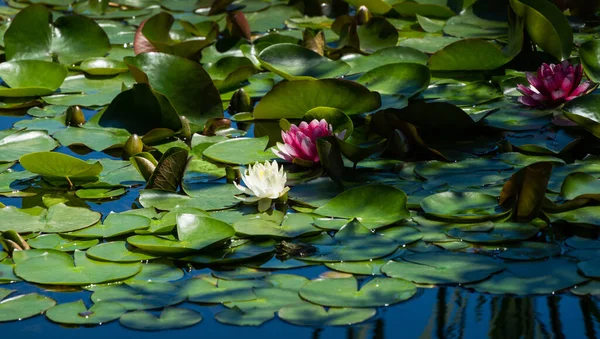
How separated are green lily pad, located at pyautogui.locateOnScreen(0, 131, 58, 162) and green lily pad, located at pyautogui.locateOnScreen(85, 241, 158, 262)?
2.94 feet

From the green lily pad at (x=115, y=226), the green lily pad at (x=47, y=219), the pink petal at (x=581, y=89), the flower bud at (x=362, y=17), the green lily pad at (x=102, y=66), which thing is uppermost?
Answer: the pink petal at (x=581, y=89)

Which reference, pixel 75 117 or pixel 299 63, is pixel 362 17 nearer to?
pixel 299 63

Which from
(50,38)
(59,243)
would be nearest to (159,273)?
(59,243)

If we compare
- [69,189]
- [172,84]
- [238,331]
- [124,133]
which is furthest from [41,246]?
[172,84]

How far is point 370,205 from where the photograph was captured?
2.43 metres

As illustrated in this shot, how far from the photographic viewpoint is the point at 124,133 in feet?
10.5

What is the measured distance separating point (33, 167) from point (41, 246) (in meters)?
0.52

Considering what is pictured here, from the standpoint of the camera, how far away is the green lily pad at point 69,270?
2059 mm

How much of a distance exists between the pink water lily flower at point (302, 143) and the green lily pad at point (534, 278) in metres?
0.88

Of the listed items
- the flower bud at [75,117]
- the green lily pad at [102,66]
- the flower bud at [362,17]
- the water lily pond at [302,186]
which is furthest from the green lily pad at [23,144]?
the flower bud at [362,17]

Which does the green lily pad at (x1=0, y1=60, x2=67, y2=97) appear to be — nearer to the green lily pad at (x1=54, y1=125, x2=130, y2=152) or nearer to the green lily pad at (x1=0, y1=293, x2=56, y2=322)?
the green lily pad at (x1=54, y1=125, x2=130, y2=152)

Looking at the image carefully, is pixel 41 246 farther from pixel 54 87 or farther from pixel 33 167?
pixel 54 87

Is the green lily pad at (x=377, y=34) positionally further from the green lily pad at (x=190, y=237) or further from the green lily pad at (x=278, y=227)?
the green lily pad at (x=190, y=237)

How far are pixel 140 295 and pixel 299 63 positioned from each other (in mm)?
1861
